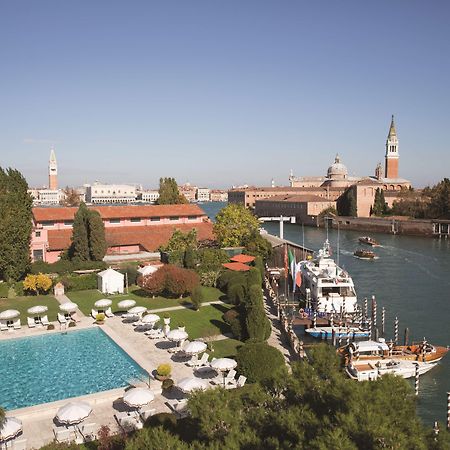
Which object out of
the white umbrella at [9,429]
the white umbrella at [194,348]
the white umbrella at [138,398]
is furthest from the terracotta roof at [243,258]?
the white umbrella at [9,429]

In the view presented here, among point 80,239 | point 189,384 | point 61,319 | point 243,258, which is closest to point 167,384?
point 189,384

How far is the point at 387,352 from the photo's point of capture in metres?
22.2

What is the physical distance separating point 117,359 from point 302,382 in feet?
43.2

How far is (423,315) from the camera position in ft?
101

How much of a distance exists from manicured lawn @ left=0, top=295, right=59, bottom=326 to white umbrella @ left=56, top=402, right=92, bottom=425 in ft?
42.5

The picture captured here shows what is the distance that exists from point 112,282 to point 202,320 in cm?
894

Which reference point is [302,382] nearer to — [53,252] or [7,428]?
[7,428]

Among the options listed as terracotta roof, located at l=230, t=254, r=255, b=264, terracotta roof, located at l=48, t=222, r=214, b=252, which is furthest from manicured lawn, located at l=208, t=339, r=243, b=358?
terracotta roof, located at l=48, t=222, r=214, b=252

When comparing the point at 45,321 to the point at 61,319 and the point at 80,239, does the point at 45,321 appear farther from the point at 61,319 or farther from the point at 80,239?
the point at 80,239

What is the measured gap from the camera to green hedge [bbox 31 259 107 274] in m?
34.8

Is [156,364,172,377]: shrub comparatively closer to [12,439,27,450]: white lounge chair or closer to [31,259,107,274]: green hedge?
[12,439,27,450]: white lounge chair

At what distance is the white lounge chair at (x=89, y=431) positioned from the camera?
13952mm

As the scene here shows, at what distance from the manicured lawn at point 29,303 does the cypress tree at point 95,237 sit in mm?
7065

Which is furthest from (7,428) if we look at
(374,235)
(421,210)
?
(421,210)
